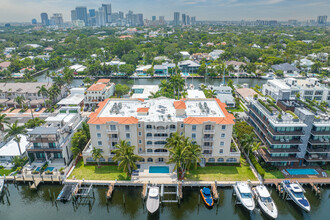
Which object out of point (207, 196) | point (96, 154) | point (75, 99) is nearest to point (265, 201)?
point (207, 196)

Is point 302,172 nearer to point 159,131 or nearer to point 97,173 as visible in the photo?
point 159,131

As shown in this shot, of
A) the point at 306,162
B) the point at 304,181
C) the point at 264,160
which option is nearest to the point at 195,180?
the point at 264,160

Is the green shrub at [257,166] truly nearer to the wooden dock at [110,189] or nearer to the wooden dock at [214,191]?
the wooden dock at [214,191]

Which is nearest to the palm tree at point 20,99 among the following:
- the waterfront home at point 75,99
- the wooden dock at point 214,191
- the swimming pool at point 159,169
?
the waterfront home at point 75,99

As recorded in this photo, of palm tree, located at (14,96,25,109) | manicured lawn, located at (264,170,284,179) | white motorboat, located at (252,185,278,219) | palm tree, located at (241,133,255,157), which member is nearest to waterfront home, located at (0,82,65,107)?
palm tree, located at (14,96,25,109)

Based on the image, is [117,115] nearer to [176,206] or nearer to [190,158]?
[190,158]

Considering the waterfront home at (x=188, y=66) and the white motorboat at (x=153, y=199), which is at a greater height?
the waterfront home at (x=188, y=66)
